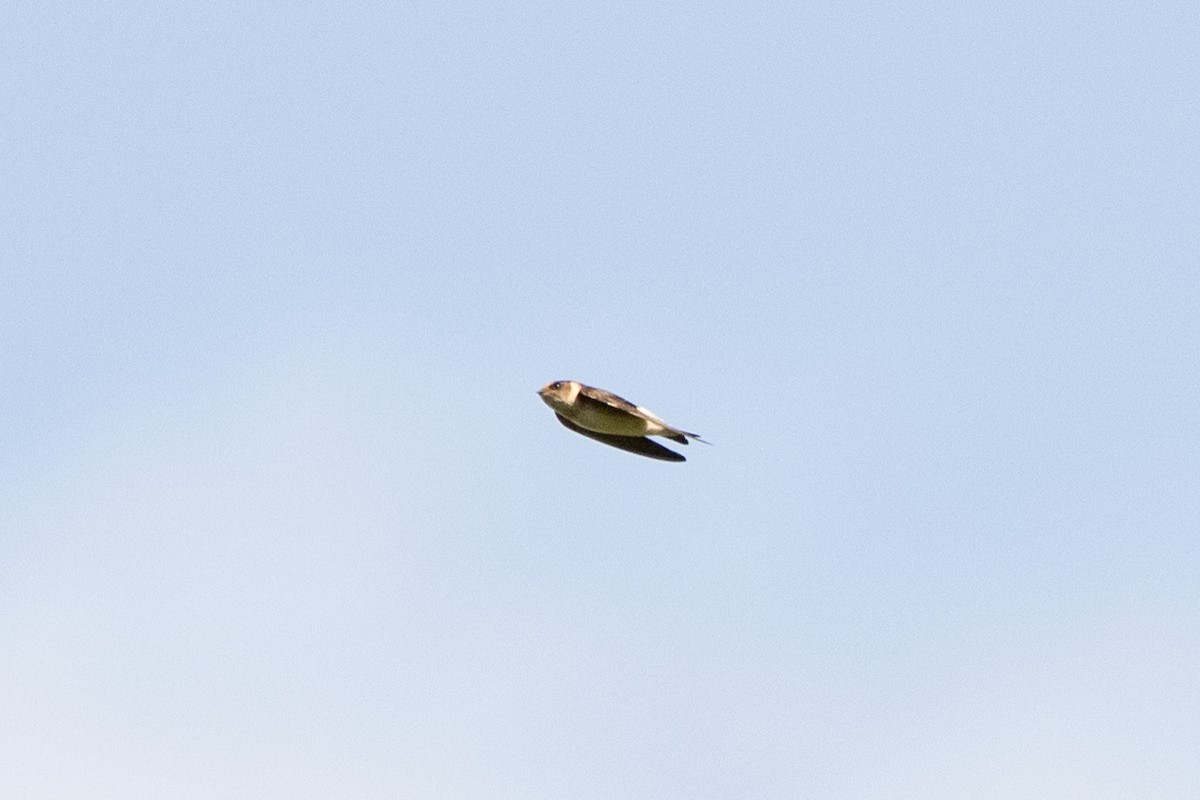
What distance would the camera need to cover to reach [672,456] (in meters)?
31.1

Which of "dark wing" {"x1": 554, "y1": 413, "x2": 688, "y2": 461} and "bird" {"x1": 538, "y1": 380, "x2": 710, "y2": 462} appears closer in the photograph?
"bird" {"x1": 538, "y1": 380, "x2": 710, "y2": 462}

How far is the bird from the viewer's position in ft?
96.4

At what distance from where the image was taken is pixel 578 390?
29.6 meters

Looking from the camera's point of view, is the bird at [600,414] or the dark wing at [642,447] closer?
the bird at [600,414]

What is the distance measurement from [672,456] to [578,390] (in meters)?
2.00

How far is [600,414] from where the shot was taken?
29.8 meters

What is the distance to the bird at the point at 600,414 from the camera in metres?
29.4
